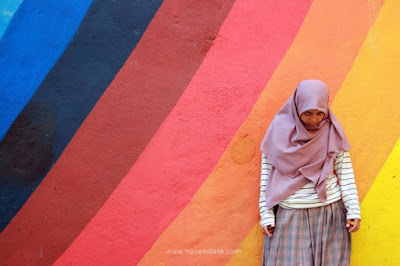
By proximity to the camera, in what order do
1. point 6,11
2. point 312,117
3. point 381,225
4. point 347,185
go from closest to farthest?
point 312,117 < point 347,185 < point 6,11 < point 381,225

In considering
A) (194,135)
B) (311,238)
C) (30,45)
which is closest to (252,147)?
(194,135)

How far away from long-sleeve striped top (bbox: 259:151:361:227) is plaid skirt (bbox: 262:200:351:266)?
0.05 m

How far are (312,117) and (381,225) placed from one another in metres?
1.11

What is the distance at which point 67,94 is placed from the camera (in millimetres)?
3000

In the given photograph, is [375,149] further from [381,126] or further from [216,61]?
[216,61]

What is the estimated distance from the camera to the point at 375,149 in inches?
121

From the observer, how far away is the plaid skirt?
2.59 m

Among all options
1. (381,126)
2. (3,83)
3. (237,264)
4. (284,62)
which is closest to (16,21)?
(3,83)

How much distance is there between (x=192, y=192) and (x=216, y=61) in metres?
0.98

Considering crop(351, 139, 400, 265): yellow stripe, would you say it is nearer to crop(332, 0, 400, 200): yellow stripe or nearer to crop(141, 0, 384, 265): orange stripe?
crop(332, 0, 400, 200): yellow stripe

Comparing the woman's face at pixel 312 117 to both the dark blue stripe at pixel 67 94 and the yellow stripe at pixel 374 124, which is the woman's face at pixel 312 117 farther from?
the dark blue stripe at pixel 67 94

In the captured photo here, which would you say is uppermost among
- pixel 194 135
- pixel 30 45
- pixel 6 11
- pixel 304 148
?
pixel 6 11

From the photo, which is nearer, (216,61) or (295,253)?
(295,253)

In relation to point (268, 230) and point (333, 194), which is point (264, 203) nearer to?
point (268, 230)
